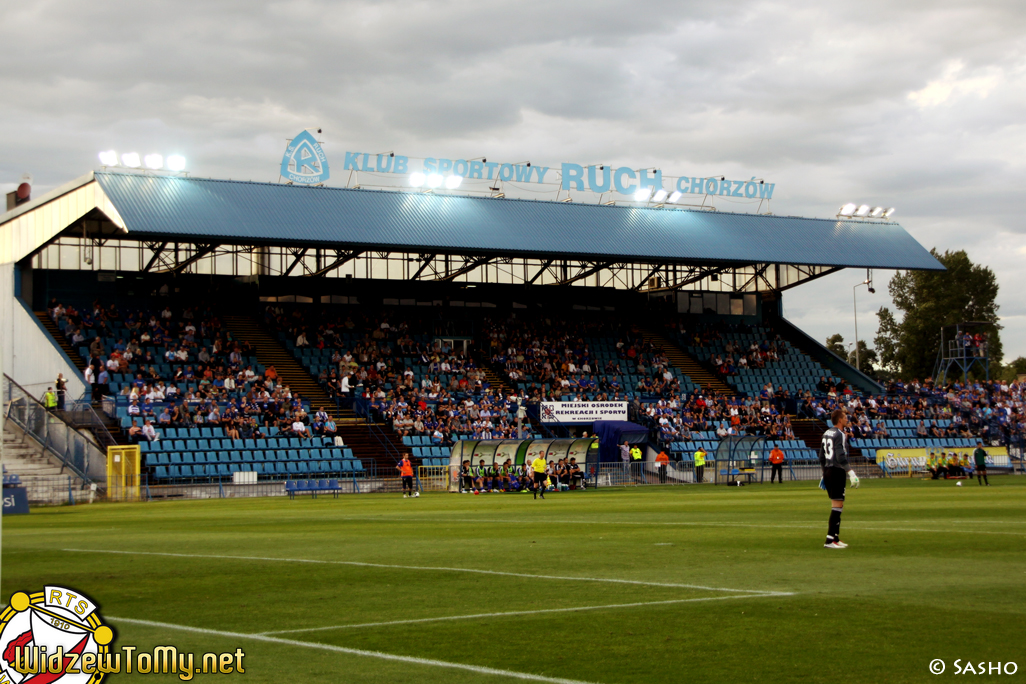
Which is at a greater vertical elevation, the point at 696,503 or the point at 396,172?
the point at 396,172

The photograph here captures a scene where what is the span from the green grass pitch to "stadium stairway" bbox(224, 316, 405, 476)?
2414 cm

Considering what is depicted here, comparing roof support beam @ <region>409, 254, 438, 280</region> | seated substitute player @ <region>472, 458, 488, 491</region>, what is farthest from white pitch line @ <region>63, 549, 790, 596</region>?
roof support beam @ <region>409, 254, 438, 280</region>

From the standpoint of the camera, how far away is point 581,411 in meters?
54.2

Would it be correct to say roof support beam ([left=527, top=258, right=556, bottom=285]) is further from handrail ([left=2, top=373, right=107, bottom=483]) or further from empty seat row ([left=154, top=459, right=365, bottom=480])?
handrail ([left=2, top=373, right=107, bottom=483])

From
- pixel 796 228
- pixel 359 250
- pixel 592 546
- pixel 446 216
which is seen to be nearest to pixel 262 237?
pixel 359 250

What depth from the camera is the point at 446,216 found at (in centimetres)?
5559

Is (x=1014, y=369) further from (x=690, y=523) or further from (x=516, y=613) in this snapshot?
(x=516, y=613)

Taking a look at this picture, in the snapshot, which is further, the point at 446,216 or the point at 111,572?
the point at 446,216

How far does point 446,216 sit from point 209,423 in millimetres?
16516

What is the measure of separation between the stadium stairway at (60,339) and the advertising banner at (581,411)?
21.7 meters

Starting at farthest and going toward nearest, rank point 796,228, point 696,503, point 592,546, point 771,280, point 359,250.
→ point 771,280
point 796,228
point 359,250
point 696,503
point 592,546

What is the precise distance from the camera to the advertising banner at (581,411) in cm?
5384

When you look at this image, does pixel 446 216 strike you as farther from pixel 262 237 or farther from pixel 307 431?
pixel 307 431

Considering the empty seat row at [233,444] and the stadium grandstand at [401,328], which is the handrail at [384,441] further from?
the empty seat row at [233,444]
